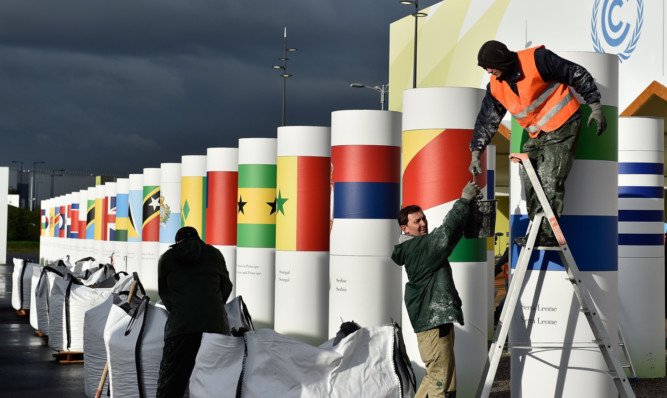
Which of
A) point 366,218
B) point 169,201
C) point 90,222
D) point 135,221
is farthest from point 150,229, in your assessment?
point 90,222

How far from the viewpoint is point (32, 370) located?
10.6 metres

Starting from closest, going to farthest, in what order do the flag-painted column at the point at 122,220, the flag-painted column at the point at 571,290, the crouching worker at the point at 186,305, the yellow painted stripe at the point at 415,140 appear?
1. the flag-painted column at the point at 571,290
2. the crouching worker at the point at 186,305
3. the yellow painted stripe at the point at 415,140
4. the flag-painted column at the point at 122,220

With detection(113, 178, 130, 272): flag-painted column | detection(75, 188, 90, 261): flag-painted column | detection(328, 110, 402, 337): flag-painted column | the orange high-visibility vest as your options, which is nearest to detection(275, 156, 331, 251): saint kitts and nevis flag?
detection(328, 110, 402, 337): flag-painted column

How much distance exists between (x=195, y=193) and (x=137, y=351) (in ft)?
26.6

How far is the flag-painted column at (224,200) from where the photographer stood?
45.1 ft

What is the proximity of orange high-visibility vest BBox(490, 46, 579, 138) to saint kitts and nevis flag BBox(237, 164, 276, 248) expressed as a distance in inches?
275

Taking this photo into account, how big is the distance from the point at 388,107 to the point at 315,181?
23.1 meters

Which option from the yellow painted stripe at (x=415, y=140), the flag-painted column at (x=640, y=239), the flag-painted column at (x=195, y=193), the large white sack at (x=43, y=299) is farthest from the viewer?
the flag-painted column at (x=195, y=193)

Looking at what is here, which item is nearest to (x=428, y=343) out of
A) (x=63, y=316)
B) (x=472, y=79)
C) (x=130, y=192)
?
(x=63, y=316)

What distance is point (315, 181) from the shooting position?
11086 millimetres

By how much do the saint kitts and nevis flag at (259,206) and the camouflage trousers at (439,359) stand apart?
21.6 feet

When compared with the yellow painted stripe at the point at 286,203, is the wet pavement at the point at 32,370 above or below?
below

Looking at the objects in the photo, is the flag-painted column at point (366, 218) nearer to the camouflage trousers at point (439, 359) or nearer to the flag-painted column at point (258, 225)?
the flag-painted column at point (258, 225)

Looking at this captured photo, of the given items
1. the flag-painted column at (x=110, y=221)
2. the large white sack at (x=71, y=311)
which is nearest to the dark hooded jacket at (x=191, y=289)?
the large white sack at (x=71, y=311)
